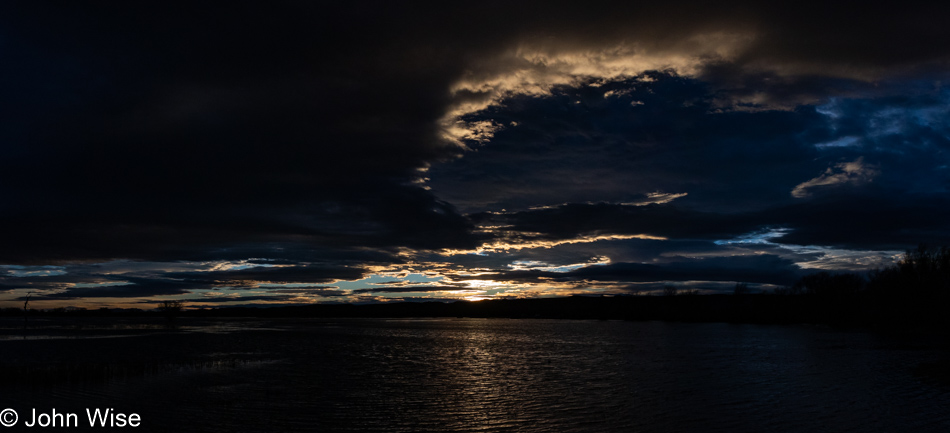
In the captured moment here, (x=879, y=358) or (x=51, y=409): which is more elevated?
(x=51, y=409)

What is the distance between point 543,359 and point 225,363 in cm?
2838

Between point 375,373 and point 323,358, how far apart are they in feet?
42.3

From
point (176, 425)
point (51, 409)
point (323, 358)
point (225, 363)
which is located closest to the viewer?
point (176, 425)

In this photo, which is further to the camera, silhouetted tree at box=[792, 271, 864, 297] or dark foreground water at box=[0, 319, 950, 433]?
silhouetted tree at box=[792, 271, 864, 297]

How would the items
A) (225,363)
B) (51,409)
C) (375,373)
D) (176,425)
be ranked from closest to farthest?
(176,425) < (51,409) < (375,373) < (225,363)

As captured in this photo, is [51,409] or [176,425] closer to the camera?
[176,425]

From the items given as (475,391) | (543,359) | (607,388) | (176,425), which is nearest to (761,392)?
(607,388)

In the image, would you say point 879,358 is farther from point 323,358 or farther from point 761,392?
point 323,358

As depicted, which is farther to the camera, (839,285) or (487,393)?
(839,285)

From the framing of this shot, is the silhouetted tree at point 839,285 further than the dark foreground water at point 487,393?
Yes

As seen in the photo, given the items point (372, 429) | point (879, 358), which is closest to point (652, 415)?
point (372, 429)

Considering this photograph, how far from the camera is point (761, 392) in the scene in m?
32.2

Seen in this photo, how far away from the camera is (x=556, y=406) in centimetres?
2731

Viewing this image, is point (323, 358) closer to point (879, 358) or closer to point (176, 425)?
point (176, 425)
